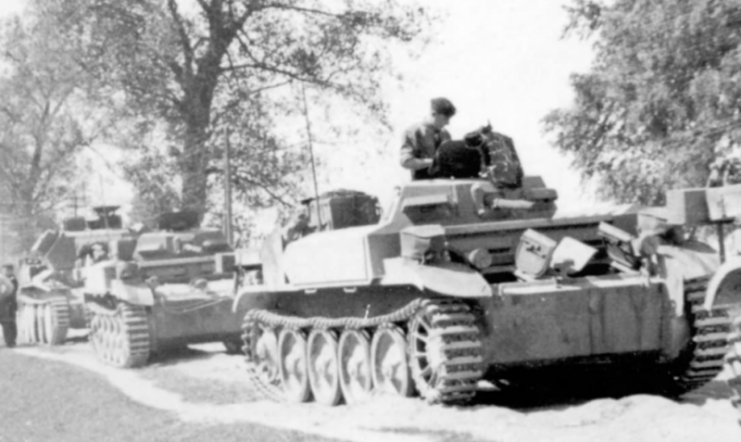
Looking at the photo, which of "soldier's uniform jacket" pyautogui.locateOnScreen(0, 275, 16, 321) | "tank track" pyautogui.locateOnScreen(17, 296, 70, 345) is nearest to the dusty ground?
"tank track" pyautogui.locateOnScreen(17, 296, 70, 345)

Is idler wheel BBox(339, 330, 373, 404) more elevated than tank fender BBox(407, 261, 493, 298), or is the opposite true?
tank fender BBox(407, 261, 493, 298)

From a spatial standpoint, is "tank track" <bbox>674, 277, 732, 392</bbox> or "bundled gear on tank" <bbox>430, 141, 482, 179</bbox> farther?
"bundled gear on tank" <bbox>430, 141, 482, 179</bbox>

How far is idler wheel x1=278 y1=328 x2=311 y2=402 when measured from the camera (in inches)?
554

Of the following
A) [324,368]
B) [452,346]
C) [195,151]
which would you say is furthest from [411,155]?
[195,151]

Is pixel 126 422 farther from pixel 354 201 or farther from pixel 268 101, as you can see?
pixel 268 101

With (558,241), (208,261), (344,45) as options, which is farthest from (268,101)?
(558,241)

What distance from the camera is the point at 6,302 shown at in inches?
1069

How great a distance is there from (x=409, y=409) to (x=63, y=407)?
16.1 feet

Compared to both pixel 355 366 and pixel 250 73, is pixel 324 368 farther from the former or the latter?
pixel 250 73

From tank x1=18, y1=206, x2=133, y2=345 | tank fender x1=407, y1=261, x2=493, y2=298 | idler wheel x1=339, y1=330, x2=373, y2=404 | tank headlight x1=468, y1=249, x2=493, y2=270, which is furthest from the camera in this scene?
tank x1=18, y1=206, x2=133, y2=345

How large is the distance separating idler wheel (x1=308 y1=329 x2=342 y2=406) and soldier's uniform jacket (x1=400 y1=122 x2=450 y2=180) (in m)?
1.86

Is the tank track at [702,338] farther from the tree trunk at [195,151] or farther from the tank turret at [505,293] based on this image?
the tree trunk at [195,151]

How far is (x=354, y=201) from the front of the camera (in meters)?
14.1

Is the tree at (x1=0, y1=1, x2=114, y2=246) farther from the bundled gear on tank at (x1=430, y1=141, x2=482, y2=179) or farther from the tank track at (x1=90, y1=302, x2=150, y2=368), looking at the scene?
the bundled gear on tank at (x1=430, y1=141, x2=482, y2=179)
